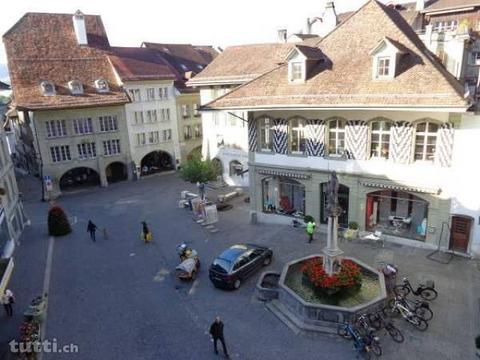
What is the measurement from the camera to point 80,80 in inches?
1655

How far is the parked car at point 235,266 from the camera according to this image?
1911cm

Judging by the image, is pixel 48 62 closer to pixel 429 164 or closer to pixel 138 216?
pixel 138 216

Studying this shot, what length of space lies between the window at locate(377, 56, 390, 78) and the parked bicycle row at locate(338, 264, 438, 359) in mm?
10941

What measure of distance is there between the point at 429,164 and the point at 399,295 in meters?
8.04

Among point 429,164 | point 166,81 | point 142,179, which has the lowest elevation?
point 142,179

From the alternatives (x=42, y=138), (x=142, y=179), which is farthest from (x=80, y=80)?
(x=142, y=179)

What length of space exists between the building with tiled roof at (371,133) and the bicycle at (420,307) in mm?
6730

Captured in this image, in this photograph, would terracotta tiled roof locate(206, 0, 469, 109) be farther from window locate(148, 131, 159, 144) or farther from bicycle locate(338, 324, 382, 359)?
window locate(148, 131, 159, 144)

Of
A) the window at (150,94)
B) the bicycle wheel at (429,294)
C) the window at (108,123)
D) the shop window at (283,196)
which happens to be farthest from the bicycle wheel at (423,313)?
the window at (150,94)

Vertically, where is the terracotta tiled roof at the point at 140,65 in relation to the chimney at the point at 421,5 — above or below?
below

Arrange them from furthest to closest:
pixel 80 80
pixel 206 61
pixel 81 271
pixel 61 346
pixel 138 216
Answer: pixel 206 61 → pixel 80 80 → pixel 138 216 → pixel 81 271 → pixel 61 346

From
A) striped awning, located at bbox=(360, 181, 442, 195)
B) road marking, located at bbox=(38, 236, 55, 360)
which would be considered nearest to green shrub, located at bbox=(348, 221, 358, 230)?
striped awning, located at bbox=(360, 181, 442, 195)

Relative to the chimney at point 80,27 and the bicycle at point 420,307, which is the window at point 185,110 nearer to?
the chimney at point 80,27

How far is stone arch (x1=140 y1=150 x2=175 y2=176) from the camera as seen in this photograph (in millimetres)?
49406
